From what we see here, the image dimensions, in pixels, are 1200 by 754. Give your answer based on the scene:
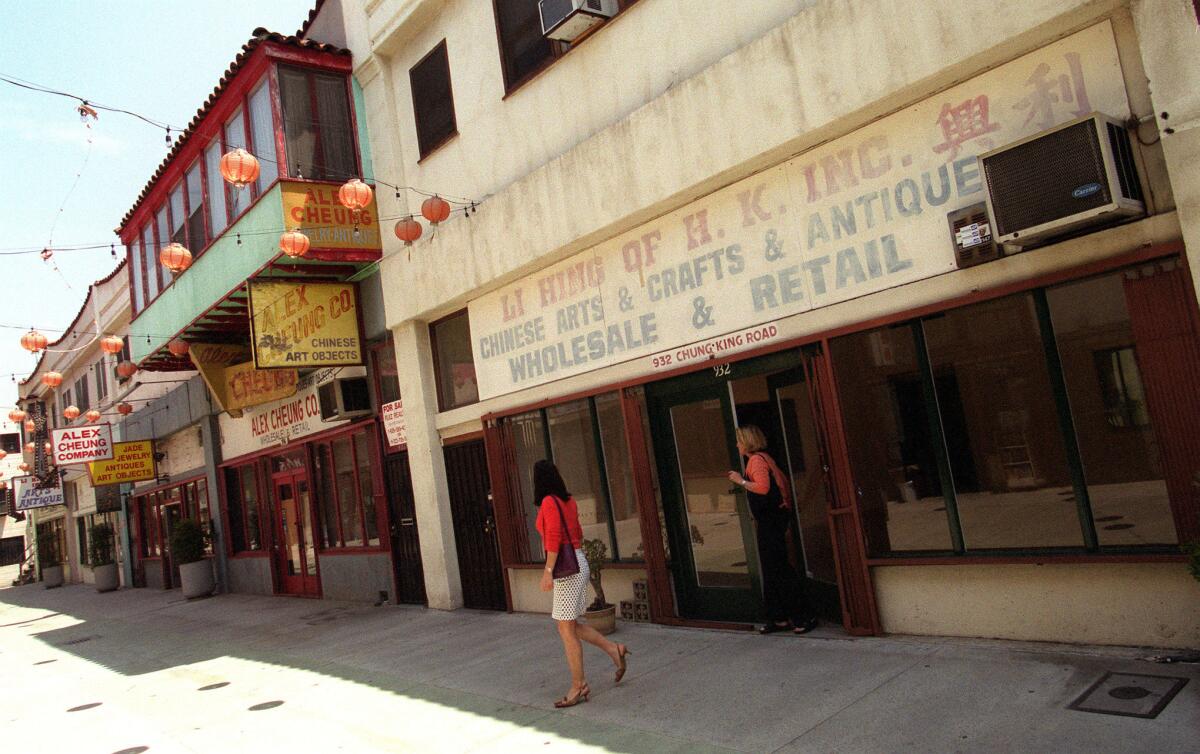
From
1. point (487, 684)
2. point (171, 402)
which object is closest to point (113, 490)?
point (171, 402)

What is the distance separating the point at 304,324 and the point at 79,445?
1412cm

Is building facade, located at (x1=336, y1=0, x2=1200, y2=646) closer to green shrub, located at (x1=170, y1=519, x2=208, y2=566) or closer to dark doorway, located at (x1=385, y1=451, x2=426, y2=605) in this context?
dark doorway, located at (x1=385, y1=451, x2=426, y2=605)

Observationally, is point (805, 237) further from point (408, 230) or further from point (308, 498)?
point (308, 498)

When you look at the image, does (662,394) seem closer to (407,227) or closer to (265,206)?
(407,227)

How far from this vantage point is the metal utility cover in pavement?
4305mm

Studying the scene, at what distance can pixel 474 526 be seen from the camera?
11094 millimetres

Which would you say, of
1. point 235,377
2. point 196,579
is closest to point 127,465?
point 196,579

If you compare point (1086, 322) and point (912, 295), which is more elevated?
point (912, 295)

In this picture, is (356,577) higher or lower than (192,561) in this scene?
lower

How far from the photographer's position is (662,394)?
8.27 metres

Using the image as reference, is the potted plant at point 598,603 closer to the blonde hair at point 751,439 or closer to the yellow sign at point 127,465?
the blonde hair at point 751,439

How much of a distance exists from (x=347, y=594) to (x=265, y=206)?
270 inches

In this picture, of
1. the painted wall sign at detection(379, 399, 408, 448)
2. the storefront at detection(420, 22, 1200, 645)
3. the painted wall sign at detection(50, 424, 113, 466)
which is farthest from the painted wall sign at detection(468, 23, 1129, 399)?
the painted wall sign at detection(50, 424, 113, 466)

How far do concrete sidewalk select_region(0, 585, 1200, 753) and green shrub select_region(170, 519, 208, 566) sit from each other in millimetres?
7035
